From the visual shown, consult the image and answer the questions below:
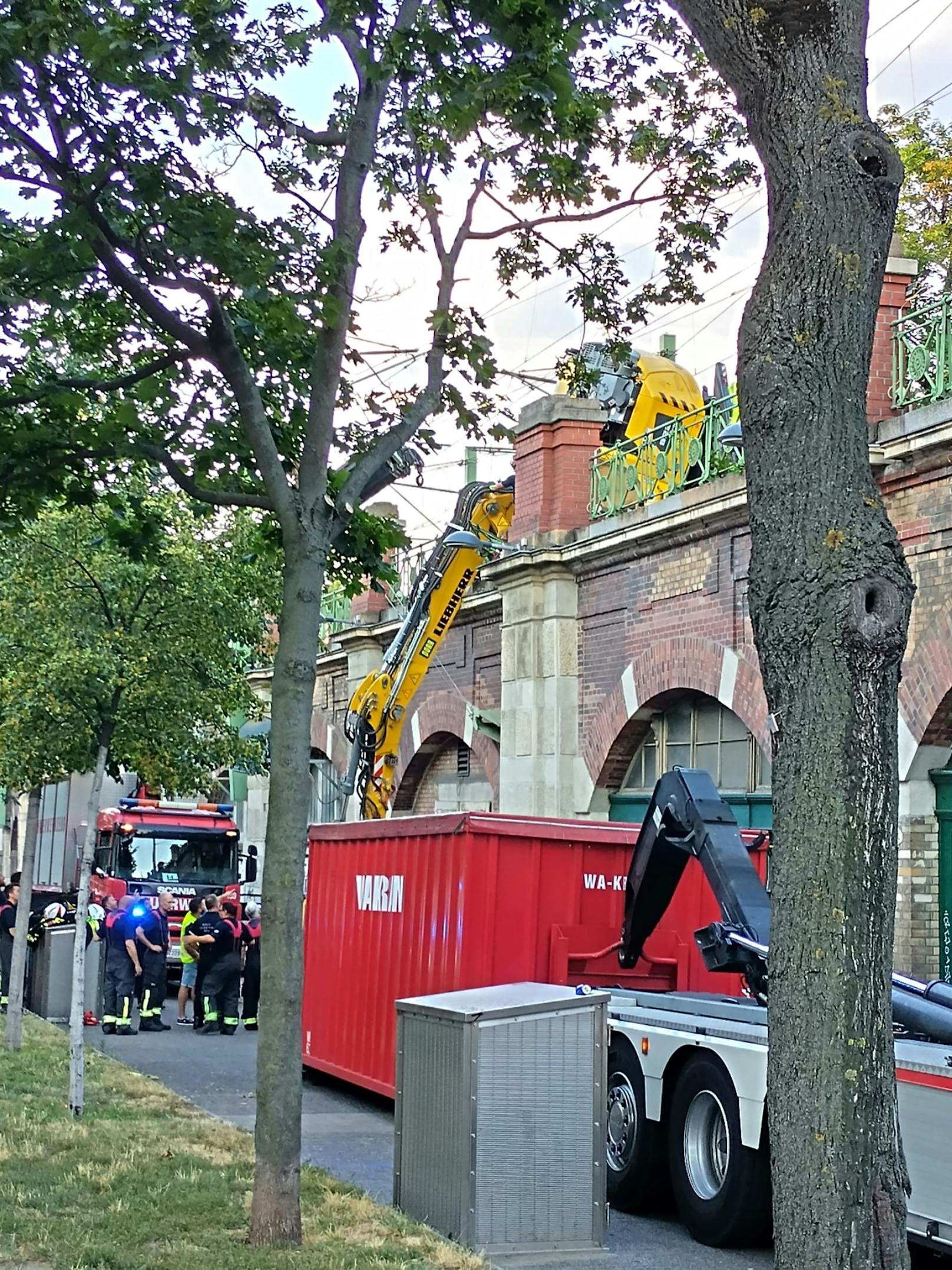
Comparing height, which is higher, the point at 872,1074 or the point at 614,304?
the point at 614,304

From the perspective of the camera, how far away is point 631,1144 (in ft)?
32.8

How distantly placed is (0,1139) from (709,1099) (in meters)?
4.45

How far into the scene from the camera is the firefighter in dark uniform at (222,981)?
63.0 feet

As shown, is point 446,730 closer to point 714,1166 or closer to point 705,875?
point 705,875

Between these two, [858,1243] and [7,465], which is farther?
[7,465]

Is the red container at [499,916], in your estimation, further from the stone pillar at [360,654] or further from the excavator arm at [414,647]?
the stone pillar at [360,654]

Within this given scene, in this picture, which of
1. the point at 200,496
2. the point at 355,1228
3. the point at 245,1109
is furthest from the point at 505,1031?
the point at 245,1109

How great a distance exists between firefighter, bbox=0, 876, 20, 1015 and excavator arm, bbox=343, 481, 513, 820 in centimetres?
482

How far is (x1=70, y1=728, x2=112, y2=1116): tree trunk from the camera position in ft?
37.5

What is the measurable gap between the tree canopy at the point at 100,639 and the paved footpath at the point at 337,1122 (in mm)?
3195

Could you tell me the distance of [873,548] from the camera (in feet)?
14.2

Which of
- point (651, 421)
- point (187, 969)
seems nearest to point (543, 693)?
point (651, 421)

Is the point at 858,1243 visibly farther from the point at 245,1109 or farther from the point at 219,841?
the point at 219,841

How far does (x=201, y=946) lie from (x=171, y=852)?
5.29 m
